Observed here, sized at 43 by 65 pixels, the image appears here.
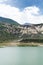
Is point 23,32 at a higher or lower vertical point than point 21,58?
higher

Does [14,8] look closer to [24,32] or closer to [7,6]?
[7,6]

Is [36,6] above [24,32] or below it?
above

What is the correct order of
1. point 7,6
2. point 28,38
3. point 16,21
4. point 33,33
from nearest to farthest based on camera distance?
point 28,38, point 33,33, point 7,6, point 16,21

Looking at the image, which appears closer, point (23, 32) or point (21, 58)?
point (21, 58)

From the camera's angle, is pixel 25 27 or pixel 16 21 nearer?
pixel 25 27

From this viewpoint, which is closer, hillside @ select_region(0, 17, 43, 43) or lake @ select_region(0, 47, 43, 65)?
lake @ select_region(0, 47, 43, 65)

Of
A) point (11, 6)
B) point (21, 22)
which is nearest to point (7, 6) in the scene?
point (11, 6)

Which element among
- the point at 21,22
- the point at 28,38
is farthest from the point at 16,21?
the point at 28,38

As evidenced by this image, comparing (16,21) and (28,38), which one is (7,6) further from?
(28,38)

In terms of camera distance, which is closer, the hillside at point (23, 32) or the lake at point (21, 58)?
the lake at point (21, 58)

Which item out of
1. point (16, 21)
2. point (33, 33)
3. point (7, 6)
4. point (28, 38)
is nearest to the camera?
point (28, 38)
